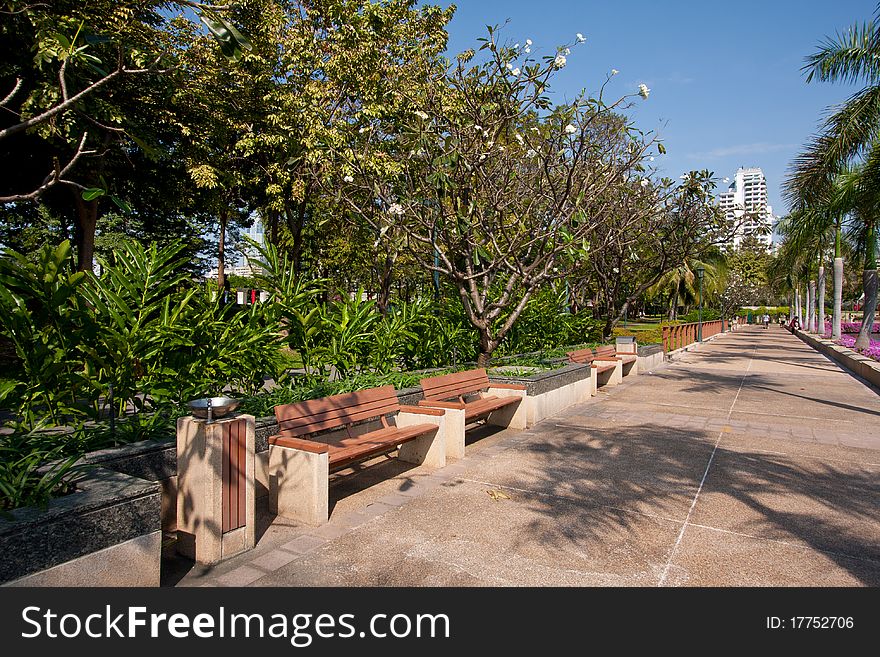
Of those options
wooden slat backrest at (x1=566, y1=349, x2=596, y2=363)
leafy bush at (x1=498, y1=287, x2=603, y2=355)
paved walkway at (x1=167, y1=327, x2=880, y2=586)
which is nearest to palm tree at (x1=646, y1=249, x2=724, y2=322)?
leafy bush at (x1=498, y1=287, x2=603, y2=355)

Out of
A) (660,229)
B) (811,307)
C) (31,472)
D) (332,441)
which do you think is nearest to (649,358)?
(660,229)

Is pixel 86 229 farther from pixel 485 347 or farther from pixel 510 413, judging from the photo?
pixel 510 413

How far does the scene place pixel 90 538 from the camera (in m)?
3.03

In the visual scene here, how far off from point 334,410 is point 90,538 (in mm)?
2627

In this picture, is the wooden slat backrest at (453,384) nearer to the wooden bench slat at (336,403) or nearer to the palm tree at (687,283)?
the wooden bench slat at (336,403)

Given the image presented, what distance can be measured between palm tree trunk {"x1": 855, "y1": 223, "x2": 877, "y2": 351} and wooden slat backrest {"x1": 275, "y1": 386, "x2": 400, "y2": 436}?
60.4 ft

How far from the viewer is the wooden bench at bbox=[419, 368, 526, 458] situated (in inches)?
264

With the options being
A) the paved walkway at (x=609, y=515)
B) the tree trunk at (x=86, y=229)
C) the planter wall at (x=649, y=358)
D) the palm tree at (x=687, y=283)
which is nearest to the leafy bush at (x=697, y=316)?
the palm tree at (x=687, y=283)

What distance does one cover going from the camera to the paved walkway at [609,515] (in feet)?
12.5

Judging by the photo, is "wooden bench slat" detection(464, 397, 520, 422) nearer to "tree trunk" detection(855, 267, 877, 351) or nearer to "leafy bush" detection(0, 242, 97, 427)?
"leafy bush" detection(0, 242, 97, 427)

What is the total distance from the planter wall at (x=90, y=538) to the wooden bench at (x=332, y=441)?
55.5 inches
